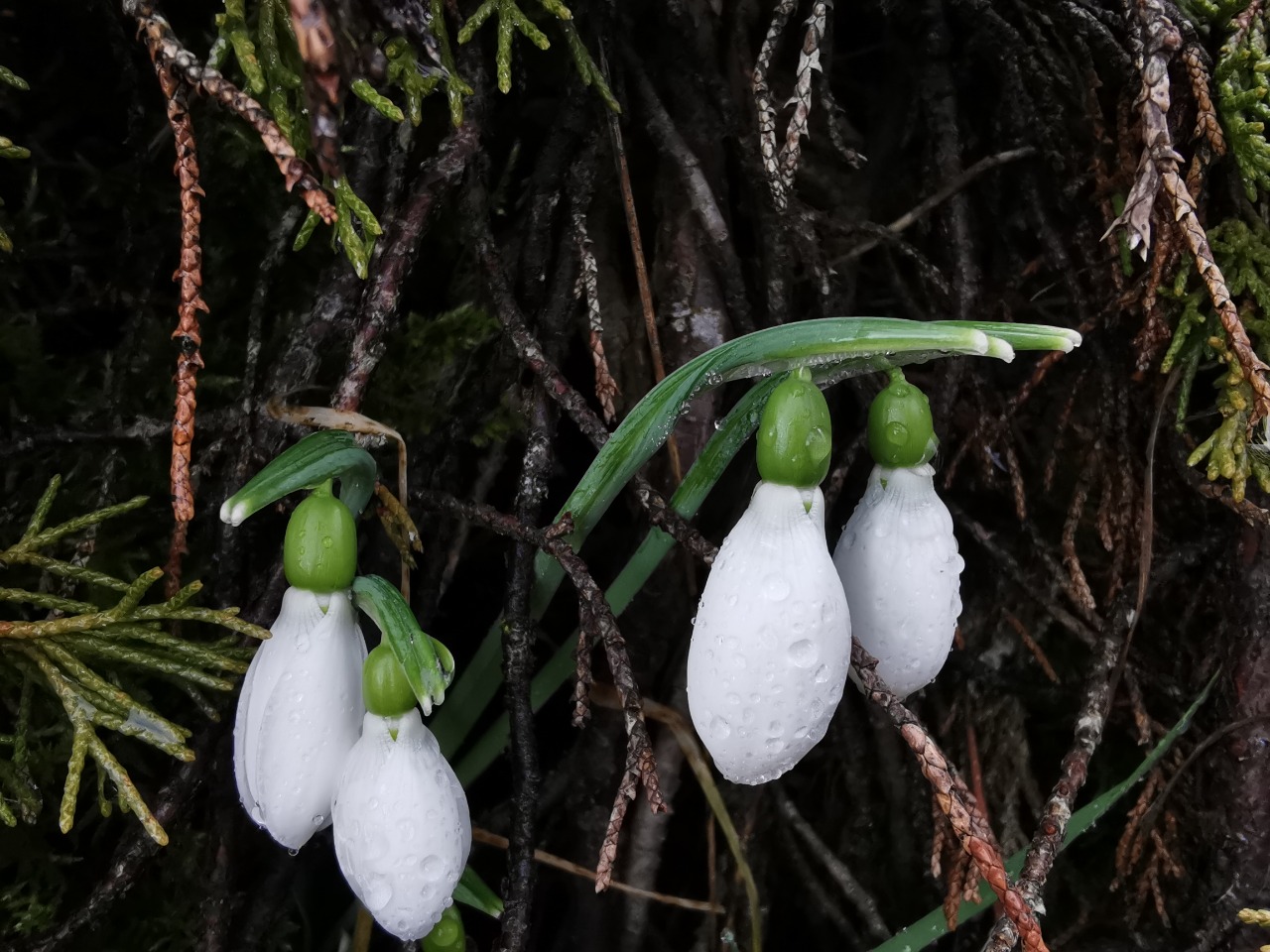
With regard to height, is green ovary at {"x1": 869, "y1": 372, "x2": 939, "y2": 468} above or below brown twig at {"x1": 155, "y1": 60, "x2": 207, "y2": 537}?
below

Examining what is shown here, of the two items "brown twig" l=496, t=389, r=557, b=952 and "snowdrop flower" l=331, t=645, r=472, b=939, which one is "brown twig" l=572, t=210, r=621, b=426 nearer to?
"brown twig" l=496, t=389, r=557, b=952

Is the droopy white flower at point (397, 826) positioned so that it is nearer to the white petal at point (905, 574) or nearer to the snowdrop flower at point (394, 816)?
the snowdrop flower at point (394, 816)

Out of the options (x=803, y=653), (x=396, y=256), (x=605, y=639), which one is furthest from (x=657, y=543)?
(x=396, y=256)

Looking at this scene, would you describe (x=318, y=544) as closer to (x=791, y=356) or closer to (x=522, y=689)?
(x=522, y=689)

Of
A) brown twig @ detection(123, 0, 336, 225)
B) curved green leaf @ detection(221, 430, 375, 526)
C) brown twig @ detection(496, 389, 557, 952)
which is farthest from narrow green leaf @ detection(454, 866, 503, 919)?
brown twig @ detection(123, 0, 336, 225)

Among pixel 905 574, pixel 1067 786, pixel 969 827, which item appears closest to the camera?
pixel 969 827
